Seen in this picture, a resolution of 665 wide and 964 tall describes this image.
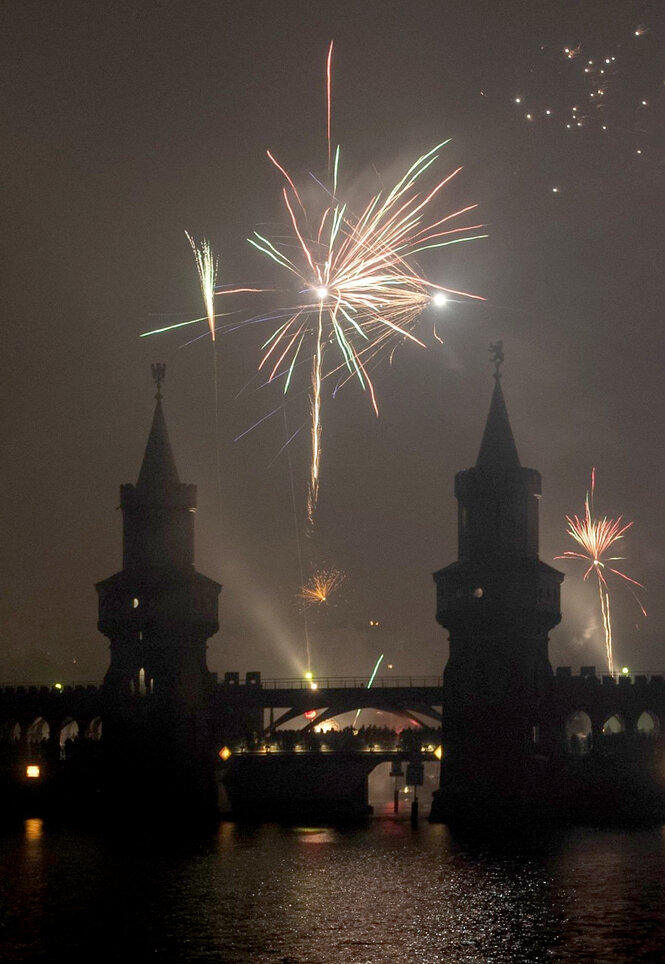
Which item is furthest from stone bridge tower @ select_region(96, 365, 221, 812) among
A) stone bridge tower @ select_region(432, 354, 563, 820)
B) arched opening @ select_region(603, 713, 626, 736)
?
arched opening @ select_region(603, 713, 626, 736)

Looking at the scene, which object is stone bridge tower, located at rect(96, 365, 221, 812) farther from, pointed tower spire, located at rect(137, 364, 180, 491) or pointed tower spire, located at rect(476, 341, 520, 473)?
pointed tower spire, located at rect(476, 341, 520, 473)

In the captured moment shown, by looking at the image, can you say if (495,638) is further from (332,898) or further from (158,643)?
(332,898)

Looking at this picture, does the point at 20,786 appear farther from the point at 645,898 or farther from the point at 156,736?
the point at 645,898

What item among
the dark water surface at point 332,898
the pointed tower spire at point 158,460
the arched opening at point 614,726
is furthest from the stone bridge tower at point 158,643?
the arched opening at point 614,726

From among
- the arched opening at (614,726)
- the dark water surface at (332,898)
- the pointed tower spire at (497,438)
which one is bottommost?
the dark water surface at (332,898)

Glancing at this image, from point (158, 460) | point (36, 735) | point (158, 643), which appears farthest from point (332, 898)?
point (36, 735)

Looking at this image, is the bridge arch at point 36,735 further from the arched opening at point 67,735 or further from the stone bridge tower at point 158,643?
the stone bridge tower at point 158,643

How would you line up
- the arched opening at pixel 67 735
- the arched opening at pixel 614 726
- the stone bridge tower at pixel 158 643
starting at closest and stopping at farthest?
1. the arched opening at pixel 614 726
2. the stone bridge tower at pixel 158 643
3. the arched opening at pixel 67 735
